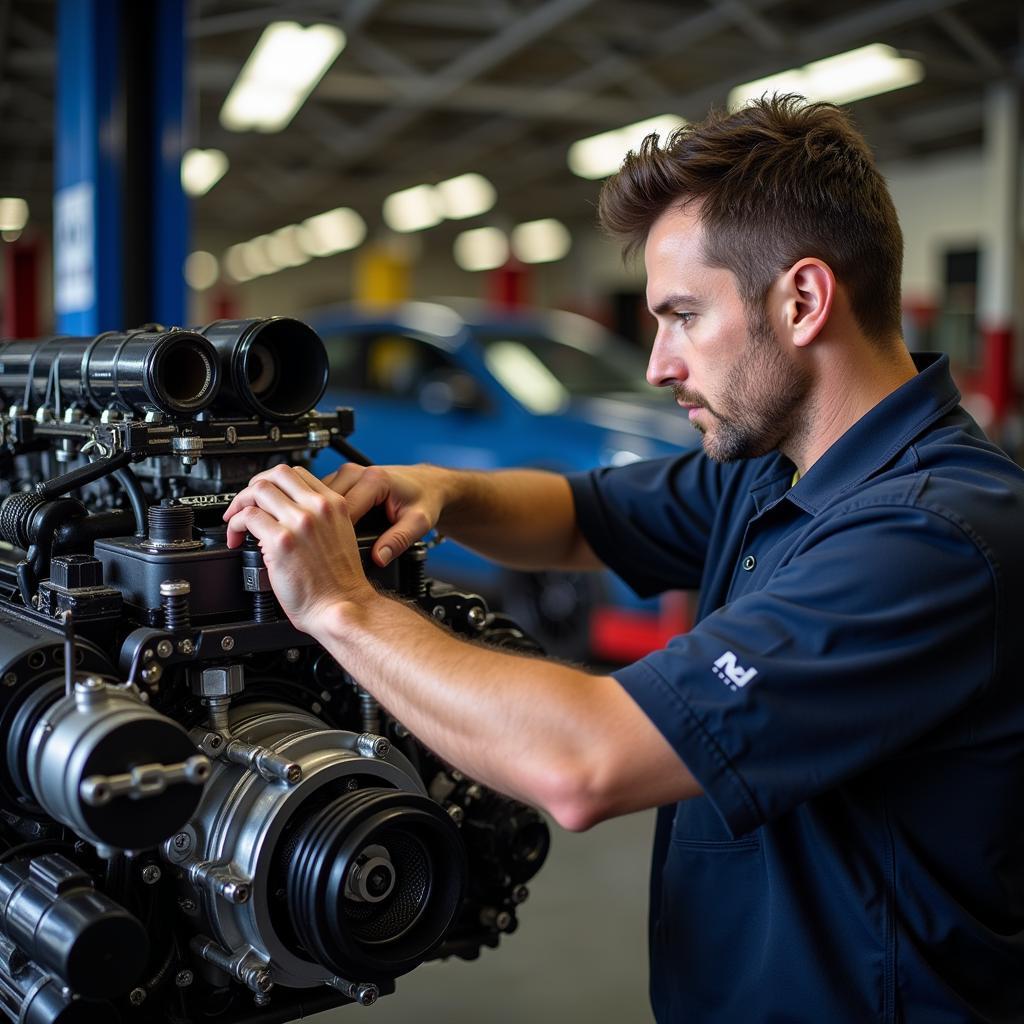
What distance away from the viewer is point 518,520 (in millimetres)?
2014

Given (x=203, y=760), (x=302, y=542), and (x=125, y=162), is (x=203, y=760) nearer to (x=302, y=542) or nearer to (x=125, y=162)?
(x=302, y=542)

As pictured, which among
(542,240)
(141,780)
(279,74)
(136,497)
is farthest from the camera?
(542,240)

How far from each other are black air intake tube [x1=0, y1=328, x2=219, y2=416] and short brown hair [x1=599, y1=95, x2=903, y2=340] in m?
0.62

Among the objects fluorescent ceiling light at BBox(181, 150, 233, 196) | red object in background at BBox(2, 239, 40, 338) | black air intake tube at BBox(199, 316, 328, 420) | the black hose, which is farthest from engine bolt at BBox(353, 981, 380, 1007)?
fluorescent ceiling light at BBox(181, 150, 233, 196)

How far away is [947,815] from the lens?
51.2 inches

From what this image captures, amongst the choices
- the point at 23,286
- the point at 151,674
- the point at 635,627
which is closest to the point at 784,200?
the point at 151,674

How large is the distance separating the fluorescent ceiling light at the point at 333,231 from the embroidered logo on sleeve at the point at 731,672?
49.1 ft

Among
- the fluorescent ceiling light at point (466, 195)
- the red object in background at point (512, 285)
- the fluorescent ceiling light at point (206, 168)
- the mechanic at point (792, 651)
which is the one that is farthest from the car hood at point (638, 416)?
the red object in background at point (512, 285)

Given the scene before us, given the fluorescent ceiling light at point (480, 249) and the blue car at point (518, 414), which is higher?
the fluorescent ceiling light at point (480, 249)

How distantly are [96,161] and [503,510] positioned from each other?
2346 mm

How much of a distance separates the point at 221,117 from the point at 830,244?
9016 mm

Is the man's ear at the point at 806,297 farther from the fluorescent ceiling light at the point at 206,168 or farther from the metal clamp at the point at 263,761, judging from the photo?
the fluorescent ceiling light at the point at 206,168

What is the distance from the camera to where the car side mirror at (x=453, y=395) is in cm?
520

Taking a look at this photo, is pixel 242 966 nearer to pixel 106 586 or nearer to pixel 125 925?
pixel 125 925
